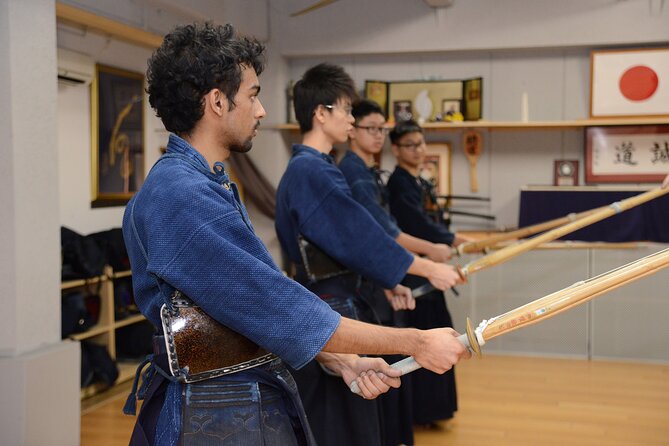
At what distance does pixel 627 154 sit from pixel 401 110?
1752 mm

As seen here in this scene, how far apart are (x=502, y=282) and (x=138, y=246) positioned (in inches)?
174

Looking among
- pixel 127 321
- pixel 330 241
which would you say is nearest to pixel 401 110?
pixel 127 321

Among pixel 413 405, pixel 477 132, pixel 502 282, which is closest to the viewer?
pixel 413 405

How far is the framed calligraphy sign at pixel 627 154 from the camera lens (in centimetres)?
568

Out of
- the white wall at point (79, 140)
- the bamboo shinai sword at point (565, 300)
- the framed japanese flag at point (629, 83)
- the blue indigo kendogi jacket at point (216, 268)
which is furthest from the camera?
the framed japanese flag at point (629, 83)

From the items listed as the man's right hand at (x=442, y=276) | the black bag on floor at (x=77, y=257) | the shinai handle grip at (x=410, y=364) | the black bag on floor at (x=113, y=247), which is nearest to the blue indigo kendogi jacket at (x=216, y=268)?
the shinai handle grip at (x=410, y=364)

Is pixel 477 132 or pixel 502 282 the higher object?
pixel 477 132

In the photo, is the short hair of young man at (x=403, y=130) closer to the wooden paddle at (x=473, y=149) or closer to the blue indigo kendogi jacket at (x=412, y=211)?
the blue indigo kendogi jacket at (x=412, y=211)

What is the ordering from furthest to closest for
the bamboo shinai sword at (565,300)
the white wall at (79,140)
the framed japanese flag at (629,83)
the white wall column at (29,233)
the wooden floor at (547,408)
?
1. the framed japanese flag at (629,83)
2. the white wall at (79,140)
3. the wooden floor at (547,408)
4. the white wall column at (29,233)
5. the bamboo shinai sword at (565,300)

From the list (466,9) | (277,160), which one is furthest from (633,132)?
(277,160)

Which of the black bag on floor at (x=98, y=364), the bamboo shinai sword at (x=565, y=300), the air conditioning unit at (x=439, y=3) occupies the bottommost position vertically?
the black bag on floor at (x=98, y=364)

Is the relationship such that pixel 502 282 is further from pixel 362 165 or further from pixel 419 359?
pixel 419 359

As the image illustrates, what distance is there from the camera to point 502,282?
5.54 meters

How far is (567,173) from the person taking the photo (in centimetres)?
593
